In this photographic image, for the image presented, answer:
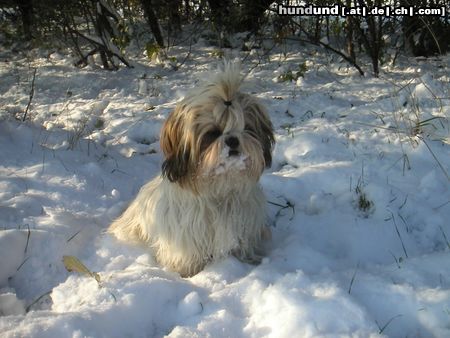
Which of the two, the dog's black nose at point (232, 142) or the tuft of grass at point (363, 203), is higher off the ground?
the dog's black nose at point (232, 142)

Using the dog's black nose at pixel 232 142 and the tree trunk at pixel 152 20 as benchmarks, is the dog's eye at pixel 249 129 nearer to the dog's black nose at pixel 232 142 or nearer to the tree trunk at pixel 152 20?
the dog's black nose at pixel 232 142

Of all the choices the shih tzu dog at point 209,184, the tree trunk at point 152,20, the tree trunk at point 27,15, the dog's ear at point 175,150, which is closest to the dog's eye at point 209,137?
the shih tzu dog at point 209,184

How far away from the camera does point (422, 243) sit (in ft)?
10.4

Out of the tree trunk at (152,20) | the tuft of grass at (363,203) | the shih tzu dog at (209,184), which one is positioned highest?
the tree trunk at (152,20)

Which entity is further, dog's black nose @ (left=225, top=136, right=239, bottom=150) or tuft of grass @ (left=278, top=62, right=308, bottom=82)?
tuft of grass @ (left=278, top=62, right=308, bottom=82)

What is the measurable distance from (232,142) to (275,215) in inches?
50.6

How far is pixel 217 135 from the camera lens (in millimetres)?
2596

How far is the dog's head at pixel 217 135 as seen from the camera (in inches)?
99.8

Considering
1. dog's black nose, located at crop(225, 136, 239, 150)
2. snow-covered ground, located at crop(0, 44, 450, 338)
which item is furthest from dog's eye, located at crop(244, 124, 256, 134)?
snow-covered ground, located at crop(0, 44, 450, 338)

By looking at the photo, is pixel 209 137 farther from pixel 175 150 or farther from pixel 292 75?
pixel 292 75

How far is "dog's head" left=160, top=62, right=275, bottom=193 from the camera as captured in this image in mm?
2535

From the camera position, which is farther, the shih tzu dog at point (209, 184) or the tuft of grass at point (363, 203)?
the tuft of grass at point (363, 203)

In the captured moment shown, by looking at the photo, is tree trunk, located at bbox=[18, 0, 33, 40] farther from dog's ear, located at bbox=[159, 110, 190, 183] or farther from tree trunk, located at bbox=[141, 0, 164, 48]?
dog's ear, located at bbox=[159, 110, 190, 183]

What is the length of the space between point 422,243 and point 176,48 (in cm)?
568
